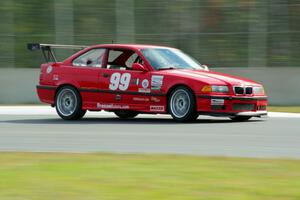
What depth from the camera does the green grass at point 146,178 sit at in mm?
6504

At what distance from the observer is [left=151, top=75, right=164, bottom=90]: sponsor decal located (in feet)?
46.9

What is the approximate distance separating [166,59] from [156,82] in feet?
2.90

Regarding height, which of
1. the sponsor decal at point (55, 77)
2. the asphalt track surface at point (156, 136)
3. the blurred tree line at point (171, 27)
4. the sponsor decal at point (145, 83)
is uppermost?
the blurred tree line at point (171, 27)

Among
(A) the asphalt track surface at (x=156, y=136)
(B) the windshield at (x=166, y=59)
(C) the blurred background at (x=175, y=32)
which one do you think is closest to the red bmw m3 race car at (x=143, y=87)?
(B) the windshield at (x=166, y=59)

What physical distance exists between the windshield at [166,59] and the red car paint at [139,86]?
127mm

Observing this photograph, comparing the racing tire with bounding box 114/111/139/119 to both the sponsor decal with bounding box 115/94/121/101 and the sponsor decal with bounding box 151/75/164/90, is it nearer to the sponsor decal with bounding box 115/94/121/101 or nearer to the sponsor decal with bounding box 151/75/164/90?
the sponsor decal with bounding box 115/94/121/101

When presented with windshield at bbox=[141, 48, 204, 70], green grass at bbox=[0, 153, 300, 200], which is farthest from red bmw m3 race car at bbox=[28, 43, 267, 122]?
green grass at bbox=[0, 153, 300, 200]

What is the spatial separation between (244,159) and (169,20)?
45.2 feet

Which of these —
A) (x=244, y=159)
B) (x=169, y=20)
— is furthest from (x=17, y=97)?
(x=244, y=159)

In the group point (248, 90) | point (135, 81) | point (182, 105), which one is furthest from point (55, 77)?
point (248, 90)

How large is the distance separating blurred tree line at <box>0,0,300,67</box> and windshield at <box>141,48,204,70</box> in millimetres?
6191

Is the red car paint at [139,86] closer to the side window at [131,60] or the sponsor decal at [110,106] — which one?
the sponsor decal at [110,106]

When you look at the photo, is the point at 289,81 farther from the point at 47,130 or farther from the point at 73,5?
the point at 47,130

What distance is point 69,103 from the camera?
50.8ft
